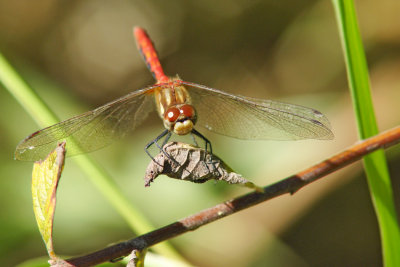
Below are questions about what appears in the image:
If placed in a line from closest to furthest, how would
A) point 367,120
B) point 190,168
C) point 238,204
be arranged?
point 190,168
point 238,204
point 367,120

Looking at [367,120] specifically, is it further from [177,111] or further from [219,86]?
[219,86]

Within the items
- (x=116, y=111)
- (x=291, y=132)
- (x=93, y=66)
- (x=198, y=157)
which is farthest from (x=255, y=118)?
(x=93, y=66)

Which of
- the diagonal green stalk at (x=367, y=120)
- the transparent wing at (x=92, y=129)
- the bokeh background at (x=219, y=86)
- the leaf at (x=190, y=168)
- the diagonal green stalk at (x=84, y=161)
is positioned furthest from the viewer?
the bokeh background at (x=219, y=86)

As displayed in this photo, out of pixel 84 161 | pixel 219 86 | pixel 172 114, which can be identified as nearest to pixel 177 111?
pixel 172 114

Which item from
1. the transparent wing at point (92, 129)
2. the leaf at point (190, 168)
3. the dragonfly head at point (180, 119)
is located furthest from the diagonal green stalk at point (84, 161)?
the leaf at point (190, 168)

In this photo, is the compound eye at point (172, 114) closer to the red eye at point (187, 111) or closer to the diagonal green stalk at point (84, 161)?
the red eye at point (187, 111)

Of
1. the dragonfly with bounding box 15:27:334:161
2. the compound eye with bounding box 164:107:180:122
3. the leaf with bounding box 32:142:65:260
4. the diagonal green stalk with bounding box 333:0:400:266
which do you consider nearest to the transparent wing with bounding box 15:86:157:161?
the dragonfly with bounding box 15:27:334:161
